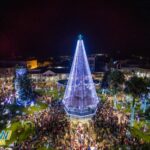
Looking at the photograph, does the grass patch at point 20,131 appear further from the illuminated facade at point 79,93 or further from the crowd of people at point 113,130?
the crowd of people at point 113,130

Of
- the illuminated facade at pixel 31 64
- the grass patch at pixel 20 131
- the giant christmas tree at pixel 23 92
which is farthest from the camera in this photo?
the illuminated facade at pixel 31 64

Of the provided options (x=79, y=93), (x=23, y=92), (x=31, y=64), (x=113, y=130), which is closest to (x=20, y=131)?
(x=113, y=130)

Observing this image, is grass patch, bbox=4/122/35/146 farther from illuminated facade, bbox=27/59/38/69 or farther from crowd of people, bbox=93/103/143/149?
illuminated facade, bbox=27/59/38/69

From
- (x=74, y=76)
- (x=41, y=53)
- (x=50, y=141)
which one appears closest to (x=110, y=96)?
(x=74, y=76)

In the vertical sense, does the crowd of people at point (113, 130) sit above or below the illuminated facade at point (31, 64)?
below

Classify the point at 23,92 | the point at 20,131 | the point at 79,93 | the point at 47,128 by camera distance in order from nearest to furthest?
the point at 47,128 → the point at 20,131 → the point at 79,93 → the point at 23,92

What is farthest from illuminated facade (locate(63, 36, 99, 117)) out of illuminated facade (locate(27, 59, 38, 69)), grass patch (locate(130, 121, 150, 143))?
illuminated facade (locate(27, 59, 38, 69))

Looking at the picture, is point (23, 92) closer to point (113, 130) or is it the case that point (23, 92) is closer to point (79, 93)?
point (79, 93)

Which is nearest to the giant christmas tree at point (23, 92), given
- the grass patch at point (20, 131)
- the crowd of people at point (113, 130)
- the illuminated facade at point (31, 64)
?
the grass patch at point (20, 131)

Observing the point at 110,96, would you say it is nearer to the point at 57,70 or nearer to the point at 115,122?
the point at 115,122

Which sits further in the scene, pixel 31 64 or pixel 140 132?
pixel 31 64
